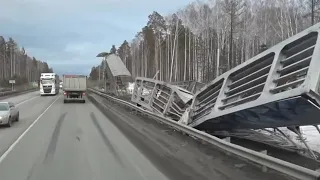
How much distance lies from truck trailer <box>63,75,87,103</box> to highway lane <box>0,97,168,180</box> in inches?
1218

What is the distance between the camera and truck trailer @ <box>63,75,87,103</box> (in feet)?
156

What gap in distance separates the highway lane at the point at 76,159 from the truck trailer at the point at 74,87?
102 feet

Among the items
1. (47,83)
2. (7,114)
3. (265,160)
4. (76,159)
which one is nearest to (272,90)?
(265,160)

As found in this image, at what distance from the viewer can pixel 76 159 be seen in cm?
1105

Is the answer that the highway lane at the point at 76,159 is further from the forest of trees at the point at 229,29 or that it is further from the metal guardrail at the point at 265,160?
the forest of trees at the point at 229,29

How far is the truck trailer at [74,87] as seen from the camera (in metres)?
47.5

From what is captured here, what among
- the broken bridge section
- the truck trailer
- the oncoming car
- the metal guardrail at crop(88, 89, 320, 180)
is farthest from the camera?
the truck trailer

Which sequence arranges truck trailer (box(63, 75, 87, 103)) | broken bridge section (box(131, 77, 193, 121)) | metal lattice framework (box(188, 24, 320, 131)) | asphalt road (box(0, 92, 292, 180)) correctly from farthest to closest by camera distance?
truck trailer (box(63, 75, 87, 103)) < broken bridge section (box(131, 77, 193, 121)) < metal lattice framework (box(188, 24, 320, 131)) < asphalt road (box(0, 92, 292, 180))

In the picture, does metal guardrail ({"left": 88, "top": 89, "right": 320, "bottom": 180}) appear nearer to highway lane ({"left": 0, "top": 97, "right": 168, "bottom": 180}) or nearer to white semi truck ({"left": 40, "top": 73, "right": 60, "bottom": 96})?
highway lane ({"left": 0, "top": 97, "right": 168, "bottom": 180})

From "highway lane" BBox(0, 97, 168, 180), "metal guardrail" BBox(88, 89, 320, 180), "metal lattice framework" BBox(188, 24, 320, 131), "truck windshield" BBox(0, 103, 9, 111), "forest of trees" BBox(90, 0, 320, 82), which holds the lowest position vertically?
"highway lane" BBox(0, 97, 168, 180)

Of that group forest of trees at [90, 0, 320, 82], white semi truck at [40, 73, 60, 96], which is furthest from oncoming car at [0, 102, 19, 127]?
white semi truck at [40, 73, 60, 96]

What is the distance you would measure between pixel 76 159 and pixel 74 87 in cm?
3738

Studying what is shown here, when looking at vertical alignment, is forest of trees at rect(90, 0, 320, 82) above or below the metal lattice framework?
above

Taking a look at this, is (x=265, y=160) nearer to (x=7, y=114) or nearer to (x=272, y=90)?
(x=272, y=90)
